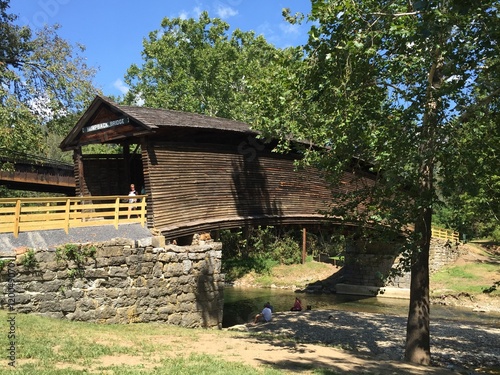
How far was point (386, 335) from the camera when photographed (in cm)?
1706

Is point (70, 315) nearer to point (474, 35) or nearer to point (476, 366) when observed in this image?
point (474, 35)

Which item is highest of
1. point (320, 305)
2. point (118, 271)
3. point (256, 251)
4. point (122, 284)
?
point (118, 271)

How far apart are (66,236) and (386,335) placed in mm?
12154

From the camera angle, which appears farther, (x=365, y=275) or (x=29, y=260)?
(x=365, y=275)

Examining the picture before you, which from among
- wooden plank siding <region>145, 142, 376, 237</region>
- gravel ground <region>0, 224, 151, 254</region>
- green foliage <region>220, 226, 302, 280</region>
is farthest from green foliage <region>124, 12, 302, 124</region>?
gravel ground <region>0, 224, 151, 254</region>

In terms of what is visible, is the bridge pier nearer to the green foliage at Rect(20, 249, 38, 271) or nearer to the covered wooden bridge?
the covered wooden bridge

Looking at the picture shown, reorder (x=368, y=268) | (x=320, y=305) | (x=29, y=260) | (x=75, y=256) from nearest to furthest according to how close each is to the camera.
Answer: (x=29, y=260) → (x=75, y=256) → (x=320, y=305) → (x=368, y=268)

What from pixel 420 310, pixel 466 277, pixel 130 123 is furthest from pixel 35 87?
pixel 466 277

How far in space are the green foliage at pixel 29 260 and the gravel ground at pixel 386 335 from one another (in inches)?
317

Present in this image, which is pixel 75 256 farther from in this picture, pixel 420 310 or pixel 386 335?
pixel 386 335

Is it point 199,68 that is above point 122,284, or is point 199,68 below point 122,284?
above

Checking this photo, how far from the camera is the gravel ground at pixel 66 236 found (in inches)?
434

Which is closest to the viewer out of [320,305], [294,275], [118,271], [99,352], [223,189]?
[99,352]

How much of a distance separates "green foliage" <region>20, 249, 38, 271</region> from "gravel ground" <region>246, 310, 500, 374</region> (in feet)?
26.4
